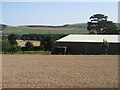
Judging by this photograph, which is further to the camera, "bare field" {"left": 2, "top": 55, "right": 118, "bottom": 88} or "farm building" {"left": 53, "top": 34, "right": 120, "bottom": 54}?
"farm building" {"left": 53, "top": 34, "right": 120, "bottom": 54}

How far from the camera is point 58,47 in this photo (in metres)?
48.6

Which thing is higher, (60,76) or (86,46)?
(60,76)

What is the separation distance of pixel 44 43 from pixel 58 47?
14405 mm

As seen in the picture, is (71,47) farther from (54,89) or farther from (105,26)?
(105,26)

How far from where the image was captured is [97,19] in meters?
100

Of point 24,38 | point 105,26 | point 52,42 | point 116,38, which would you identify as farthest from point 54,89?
point 105,26

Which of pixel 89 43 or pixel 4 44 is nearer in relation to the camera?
pixel 89 43

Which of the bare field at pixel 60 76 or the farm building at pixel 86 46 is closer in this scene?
the bare field at pixel 60 76

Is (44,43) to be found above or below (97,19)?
below

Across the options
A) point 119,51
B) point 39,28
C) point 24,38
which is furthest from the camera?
point 39,28

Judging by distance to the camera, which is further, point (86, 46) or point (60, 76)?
point (86, 46)

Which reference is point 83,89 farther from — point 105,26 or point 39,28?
point 39,28

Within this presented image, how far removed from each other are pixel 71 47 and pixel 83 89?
130 ft

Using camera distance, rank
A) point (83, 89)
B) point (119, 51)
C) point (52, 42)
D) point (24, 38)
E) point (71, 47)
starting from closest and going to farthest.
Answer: point (83, 89)
point (119, 51)
point (71, 47)
point (52, 42)
point (24, 38)
